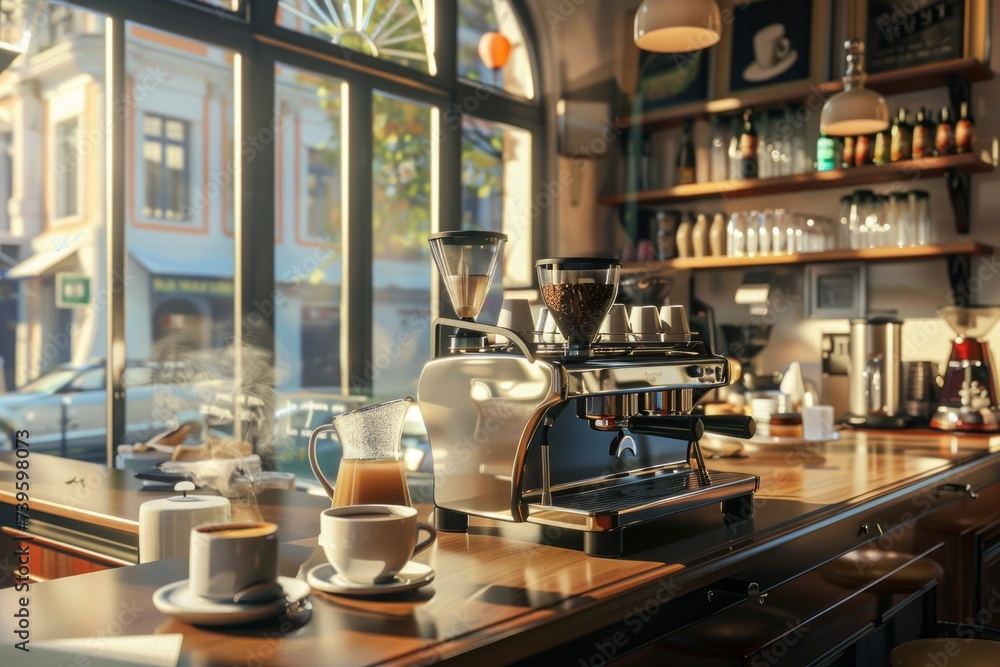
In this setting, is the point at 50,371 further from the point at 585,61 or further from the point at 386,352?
the point at 585,61

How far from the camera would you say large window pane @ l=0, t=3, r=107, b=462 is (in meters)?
2.84

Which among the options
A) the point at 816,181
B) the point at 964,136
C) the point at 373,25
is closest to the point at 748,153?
the point at 816,181

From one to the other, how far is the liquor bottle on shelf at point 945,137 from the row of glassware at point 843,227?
0.18 meters

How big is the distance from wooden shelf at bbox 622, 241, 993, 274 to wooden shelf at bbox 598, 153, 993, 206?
30 centimetres

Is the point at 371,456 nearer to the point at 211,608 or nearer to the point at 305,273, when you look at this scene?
the point at 211,608

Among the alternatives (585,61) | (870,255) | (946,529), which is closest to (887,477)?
(946,529)

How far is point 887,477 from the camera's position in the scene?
6.09ft

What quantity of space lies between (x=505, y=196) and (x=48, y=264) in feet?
7.32

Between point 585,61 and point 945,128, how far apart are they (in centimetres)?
180

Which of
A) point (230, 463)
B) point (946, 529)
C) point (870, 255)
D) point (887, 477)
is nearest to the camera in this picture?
point (230, 463)

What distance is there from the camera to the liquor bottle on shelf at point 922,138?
3.41 metres

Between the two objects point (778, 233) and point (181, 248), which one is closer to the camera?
point (181, 248)

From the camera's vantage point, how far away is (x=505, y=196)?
14.8ft

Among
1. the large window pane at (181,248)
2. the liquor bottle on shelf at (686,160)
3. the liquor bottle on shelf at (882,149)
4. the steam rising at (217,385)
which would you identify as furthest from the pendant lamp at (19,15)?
the liquor bottle on shelf at (882,149)
